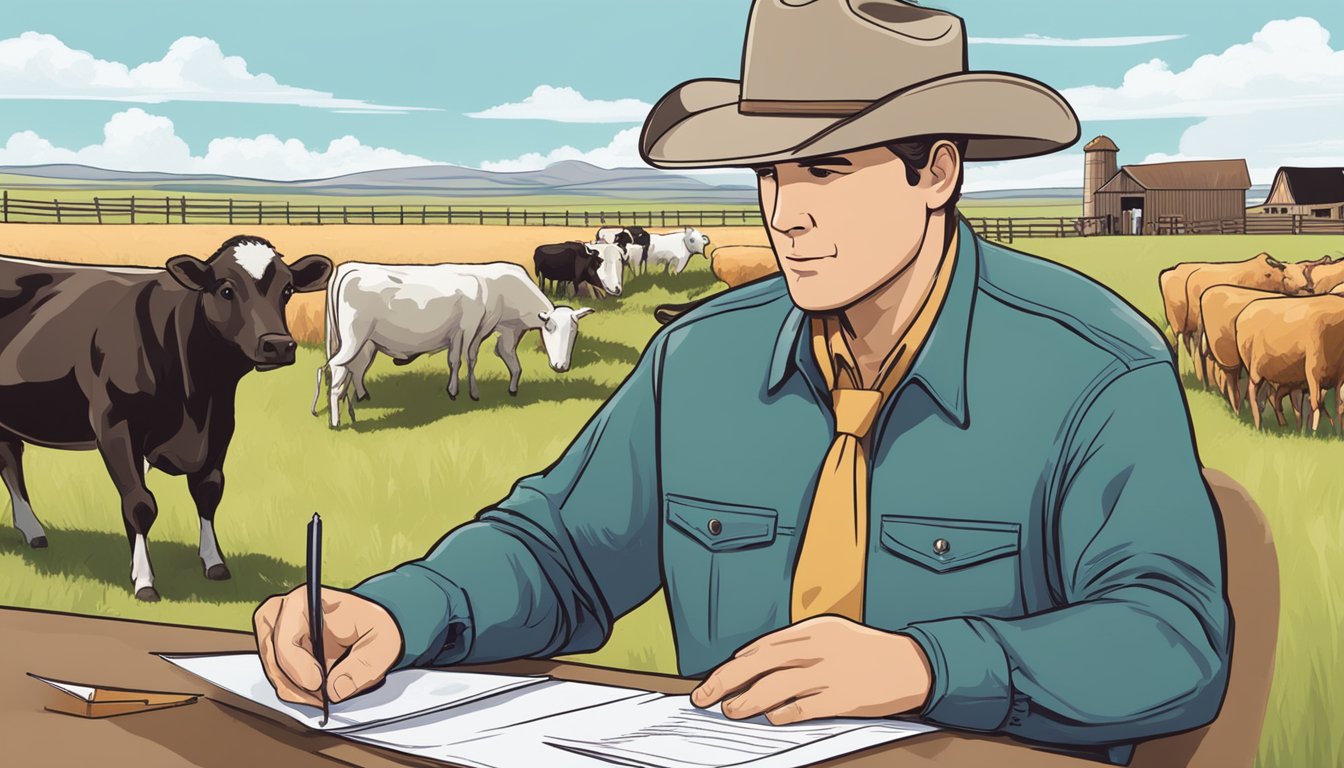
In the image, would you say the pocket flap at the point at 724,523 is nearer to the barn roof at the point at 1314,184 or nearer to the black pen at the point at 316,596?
the black pen at the point at 316,596

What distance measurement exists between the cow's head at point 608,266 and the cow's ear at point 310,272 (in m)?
13.3

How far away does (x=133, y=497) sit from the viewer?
642 cm

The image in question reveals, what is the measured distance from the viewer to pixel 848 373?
6.75 ft

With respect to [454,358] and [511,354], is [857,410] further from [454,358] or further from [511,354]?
[511,354]

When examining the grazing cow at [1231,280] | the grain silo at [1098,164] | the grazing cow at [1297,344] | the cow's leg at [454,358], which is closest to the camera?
the grazing cow at [1297,344]

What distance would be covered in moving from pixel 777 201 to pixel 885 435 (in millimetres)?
441

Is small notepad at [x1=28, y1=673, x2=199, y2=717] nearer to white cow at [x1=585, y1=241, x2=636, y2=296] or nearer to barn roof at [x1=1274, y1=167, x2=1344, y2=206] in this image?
white cow at [x1=585, y1=241, x2=636, y2=296]

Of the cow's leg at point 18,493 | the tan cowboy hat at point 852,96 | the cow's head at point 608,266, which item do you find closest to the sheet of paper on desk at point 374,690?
the tan cowboy hat at point 852,96

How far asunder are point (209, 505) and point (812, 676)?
5.87 metres

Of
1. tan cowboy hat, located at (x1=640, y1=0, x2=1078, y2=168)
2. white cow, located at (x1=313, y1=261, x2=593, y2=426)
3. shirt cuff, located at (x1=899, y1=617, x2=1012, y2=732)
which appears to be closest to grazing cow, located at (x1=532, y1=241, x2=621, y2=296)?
white cow, located at (x1=313, y1=261, x2=593, y2=426)

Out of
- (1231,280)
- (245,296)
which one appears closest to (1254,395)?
(1231,280)

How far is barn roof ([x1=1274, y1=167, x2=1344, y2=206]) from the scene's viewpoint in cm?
5788

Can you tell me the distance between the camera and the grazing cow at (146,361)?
258 inches

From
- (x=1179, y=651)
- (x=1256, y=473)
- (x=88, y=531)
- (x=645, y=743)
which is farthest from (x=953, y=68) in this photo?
(x=1256, y=473)
